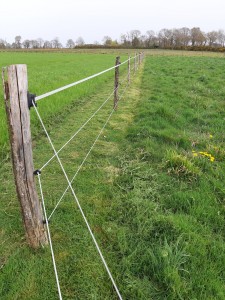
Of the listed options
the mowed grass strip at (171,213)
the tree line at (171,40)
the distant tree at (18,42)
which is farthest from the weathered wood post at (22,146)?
the distant tree at (18,42)

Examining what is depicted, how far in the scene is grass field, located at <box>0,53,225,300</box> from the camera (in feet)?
7.89

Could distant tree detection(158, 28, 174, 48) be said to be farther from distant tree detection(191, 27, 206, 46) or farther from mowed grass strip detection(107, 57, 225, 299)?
mowed grass strip detection(107, 57, 225, 299)

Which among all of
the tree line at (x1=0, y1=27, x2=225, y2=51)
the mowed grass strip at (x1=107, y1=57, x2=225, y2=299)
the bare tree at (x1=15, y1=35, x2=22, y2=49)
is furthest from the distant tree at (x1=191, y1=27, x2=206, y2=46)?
the mowed grass strip at (x1=107, y1=57, x2=225, y2=299)

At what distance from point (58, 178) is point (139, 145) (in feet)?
5.95

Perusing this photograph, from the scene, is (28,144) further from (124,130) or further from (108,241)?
(124,130)

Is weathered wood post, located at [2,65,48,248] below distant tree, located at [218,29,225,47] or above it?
below

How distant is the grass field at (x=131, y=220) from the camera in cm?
240

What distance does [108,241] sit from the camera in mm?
2898

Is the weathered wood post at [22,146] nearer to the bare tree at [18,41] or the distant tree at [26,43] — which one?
the bare tree at [18,41]

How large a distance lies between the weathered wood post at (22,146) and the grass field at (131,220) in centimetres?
34

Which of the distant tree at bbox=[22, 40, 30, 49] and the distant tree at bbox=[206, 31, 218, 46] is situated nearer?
the distant tree at bbox=[206, 31, 218, 46]

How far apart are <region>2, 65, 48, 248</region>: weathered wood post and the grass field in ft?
1.12

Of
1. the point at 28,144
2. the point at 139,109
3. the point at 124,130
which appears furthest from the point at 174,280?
the point at 139,109

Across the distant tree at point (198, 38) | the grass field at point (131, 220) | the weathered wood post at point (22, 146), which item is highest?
the distant tree at point (198, 38)
